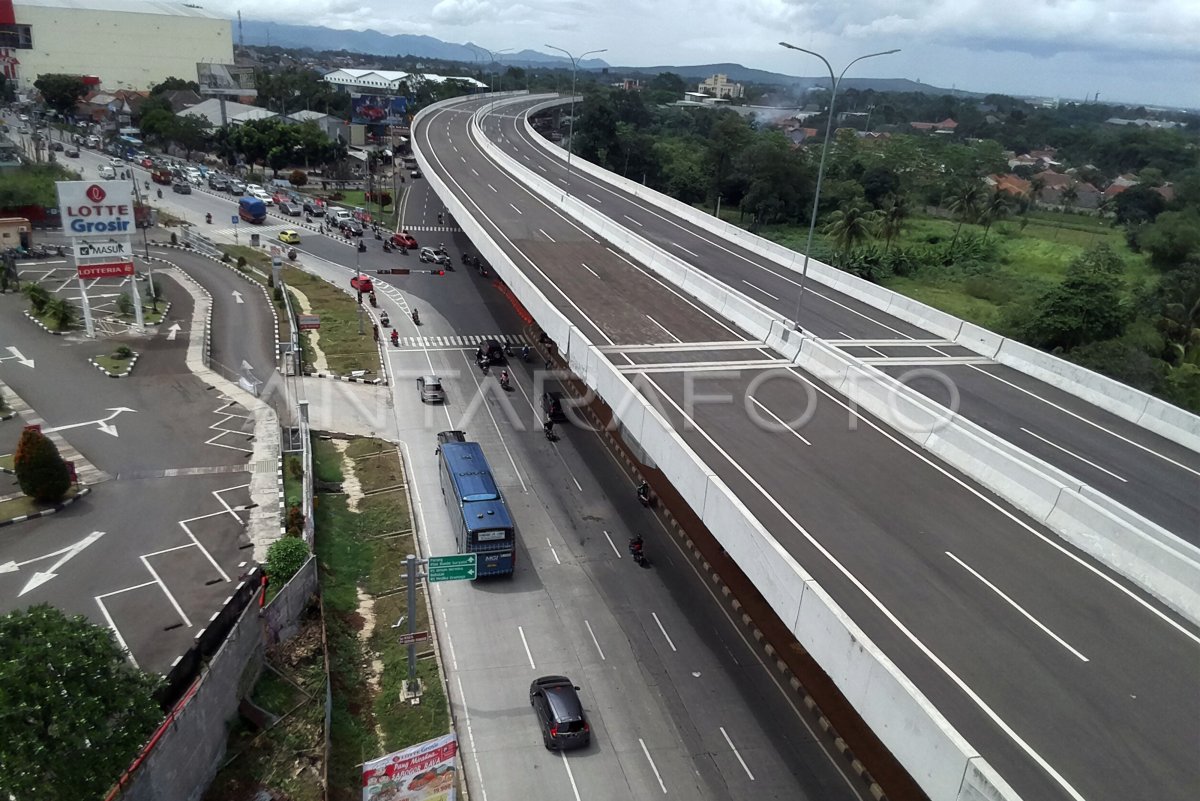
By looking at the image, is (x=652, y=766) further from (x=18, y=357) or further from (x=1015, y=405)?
(x=18, y=357)

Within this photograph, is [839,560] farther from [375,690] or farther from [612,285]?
[612,285]

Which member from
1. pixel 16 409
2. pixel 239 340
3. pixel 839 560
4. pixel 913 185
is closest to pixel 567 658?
pixel 839 560

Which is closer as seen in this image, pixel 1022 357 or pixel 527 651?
pixel 527 651

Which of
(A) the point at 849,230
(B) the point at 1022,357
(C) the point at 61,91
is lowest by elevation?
(B) the point at 1022,357

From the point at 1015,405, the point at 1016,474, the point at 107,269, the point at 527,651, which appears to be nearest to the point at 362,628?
the point at 527,651

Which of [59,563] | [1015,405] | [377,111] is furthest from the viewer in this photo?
[377,111]

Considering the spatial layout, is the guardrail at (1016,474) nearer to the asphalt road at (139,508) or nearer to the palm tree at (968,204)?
the asphalt road at (139,508)
